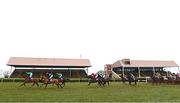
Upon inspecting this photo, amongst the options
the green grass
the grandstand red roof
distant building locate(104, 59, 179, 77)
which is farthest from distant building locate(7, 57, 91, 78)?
the green grass

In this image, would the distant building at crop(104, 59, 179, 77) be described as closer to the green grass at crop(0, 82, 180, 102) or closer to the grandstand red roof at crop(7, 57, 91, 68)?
the grandstand red roof at crop(7, 57, 91, 68)

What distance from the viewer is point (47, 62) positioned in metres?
64.4

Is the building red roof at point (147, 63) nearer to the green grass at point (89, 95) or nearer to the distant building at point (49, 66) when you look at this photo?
the distant building at point (49, 66)

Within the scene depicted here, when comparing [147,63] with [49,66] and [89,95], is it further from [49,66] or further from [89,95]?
[89,95]

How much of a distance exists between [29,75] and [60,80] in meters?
3.54

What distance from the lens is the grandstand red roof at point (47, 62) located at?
6229 cm

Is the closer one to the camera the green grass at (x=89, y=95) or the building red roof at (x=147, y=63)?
the green grass at (x=89, y=95)

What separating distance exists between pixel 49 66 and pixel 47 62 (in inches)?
46.6

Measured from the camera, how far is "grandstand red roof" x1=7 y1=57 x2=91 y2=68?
2452 inches

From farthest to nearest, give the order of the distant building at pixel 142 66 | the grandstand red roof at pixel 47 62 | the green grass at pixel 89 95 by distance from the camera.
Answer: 1. the distant building at pixel 142 66
2. the grandstand red roof at pixel 47 62
3. the green grass at pixel 89 95

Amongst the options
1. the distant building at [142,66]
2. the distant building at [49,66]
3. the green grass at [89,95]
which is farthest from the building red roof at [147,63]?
the green grass at [89,95]

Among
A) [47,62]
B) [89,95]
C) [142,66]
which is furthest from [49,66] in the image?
[89,95]

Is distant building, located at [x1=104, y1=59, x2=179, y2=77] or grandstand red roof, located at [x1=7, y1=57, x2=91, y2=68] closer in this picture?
grandstand red roof, located at [x1=7, y1=57, x2=91, y2=68]

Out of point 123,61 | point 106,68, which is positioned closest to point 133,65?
point 123,61
